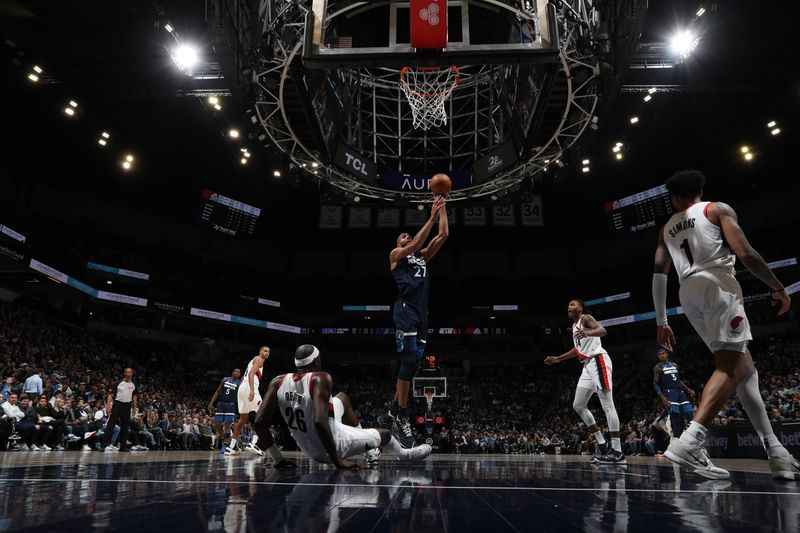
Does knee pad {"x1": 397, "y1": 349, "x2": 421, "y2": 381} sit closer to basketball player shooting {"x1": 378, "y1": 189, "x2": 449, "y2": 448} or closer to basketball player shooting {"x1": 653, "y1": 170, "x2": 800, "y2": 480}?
basketball player shooting {"x1": 378, "y1": 189, "x2": 449, "y2": 448}

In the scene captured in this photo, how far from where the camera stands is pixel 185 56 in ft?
43.9

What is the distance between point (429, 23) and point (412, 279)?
4.61 metres

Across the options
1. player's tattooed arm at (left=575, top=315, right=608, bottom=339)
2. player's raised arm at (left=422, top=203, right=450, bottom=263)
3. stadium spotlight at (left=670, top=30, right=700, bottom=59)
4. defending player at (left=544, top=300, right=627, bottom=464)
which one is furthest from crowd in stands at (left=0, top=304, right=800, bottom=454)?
stadium spotlight at (left=670, top=30, right=700, bottom=59)

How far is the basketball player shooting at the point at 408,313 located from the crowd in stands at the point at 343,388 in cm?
492

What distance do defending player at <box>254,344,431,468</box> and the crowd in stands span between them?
240 inches

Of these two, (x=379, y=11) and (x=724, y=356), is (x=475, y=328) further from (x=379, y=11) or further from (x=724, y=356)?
(x=724, y=356)

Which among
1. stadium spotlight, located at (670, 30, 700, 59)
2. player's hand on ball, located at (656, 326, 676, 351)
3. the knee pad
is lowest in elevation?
the knee pad

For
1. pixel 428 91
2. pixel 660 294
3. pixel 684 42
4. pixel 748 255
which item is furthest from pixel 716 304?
pixel 684 42

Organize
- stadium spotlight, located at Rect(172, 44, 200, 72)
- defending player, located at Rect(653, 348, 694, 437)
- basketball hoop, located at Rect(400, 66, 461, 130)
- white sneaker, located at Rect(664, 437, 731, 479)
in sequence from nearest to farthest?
1. white sneaker, located at Rect(664, 437, 731, 479)
2. defending player, located at Rect(653, 348, 694, 437)
3. basketball hoop, located at Rect(400, 66, 461, 130)
4. stadium spotlight, located at Rect(172, 44, 200, 72)

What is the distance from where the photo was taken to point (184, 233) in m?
32.1

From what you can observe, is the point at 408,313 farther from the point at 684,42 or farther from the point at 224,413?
the point at 684,42

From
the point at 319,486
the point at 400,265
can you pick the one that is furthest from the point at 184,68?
the point at 319,486

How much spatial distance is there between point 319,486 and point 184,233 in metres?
32.0

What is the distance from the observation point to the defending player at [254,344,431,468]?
3.92 m
